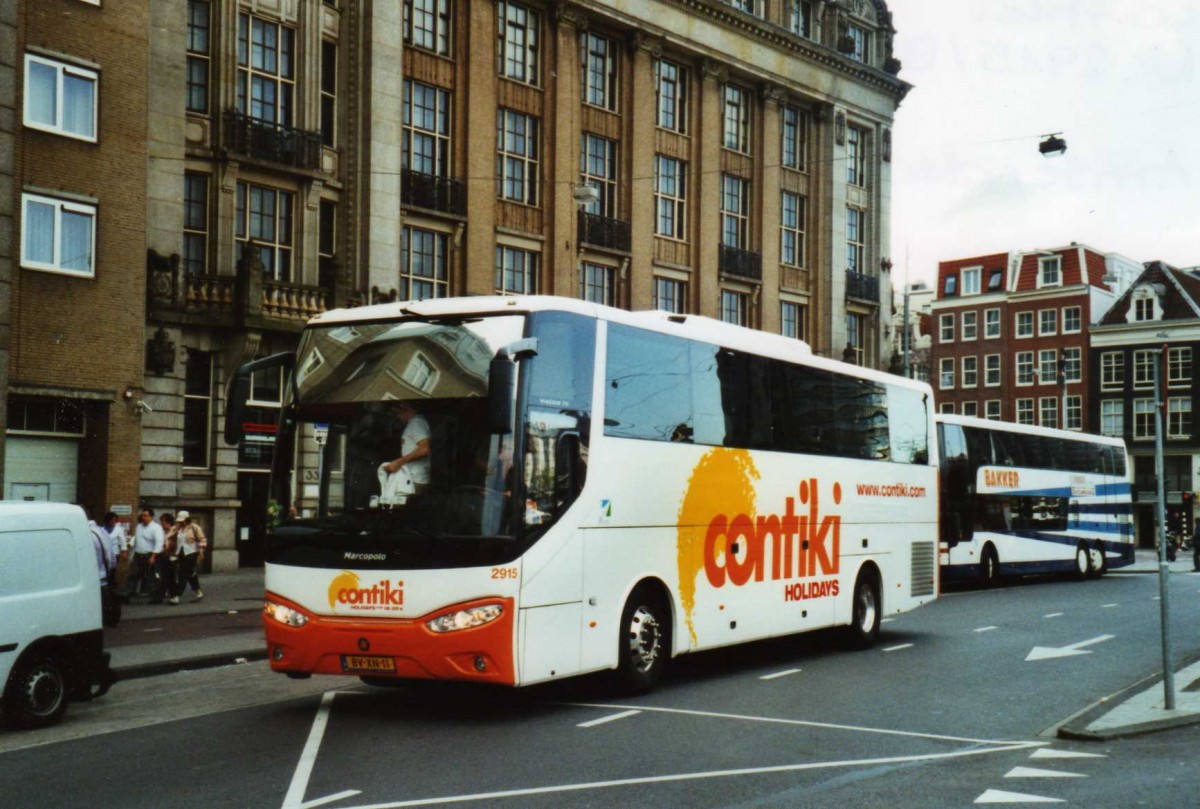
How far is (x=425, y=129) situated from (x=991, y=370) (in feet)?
206

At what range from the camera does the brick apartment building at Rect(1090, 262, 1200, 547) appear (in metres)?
82.9

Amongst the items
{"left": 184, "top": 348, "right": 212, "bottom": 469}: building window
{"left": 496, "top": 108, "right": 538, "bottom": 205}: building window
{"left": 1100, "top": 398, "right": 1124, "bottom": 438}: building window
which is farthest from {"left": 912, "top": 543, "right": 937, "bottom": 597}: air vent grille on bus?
{"left": 1100, "top": 398, "right": 1124, "bottom": 438}: building window

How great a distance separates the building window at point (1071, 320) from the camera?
88312 mm

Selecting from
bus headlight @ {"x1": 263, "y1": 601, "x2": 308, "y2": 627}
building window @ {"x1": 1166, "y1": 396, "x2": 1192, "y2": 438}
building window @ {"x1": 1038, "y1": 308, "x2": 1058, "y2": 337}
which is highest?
building window @ {"x1": 1038, "y1": 308, "x2": 1058, "y2": 337}

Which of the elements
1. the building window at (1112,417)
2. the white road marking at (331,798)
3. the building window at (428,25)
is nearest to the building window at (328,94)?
the building window at (428,25)

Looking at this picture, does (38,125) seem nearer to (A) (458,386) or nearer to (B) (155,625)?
Answer: (B) (155,625)

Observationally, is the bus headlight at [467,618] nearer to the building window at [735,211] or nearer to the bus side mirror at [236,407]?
the bus side mirror at [236,407]

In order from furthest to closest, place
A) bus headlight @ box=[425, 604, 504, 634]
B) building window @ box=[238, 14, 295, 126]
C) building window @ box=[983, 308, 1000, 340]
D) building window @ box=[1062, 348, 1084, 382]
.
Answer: building window @ box=[983, 308, 1000, 340], building window @ box=[1062, 348, 1084, 382], building window @ box=[238, 14, 295, 126], bus headlight @ box=[425, 604, 504, 634]

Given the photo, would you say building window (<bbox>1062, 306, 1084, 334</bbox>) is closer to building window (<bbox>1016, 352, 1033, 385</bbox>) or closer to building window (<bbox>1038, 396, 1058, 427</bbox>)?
building window (<bbox>1016, 352, 1033, 385</bbox>)

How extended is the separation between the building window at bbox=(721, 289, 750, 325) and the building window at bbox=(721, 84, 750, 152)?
504cm

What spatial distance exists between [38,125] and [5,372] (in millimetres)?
5280

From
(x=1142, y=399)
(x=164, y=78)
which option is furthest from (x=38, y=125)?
(x=1142, y=399)

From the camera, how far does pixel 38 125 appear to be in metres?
26.8

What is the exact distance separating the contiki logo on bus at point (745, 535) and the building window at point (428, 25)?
924 inches
